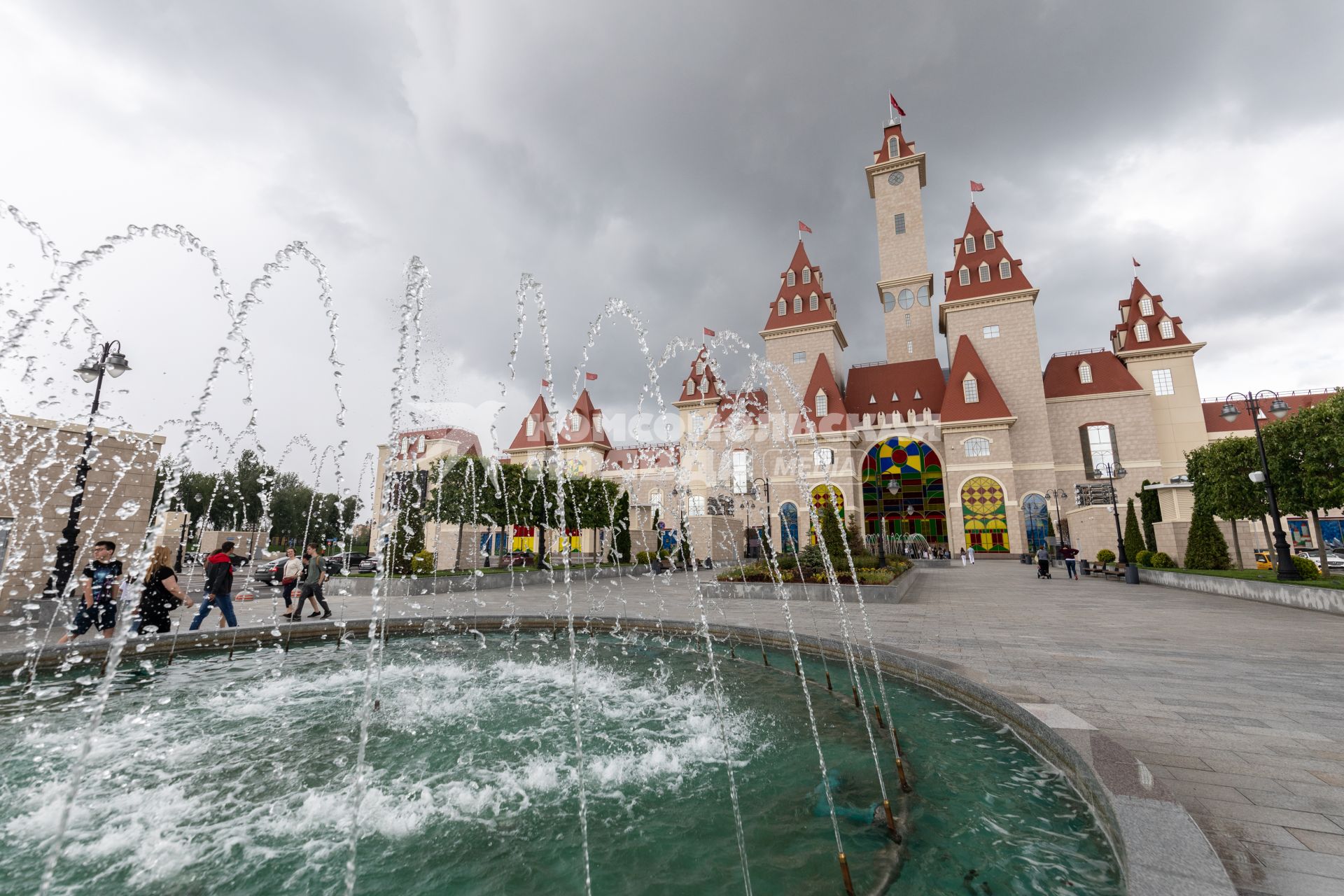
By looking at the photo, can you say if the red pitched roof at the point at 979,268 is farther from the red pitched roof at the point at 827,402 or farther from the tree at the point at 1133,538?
the tree at the point at 1133,538

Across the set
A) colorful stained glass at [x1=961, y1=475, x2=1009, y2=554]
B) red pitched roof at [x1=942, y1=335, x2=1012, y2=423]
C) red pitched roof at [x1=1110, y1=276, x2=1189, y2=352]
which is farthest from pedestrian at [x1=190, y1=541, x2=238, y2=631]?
red pitched roof at [x1=1110, y1=276, x2=1189, y2=352]

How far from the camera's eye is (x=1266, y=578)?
14062 millimetres

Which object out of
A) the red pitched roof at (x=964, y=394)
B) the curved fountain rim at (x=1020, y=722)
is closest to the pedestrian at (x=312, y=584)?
the curved fountain rim at (x=1020, y=722)

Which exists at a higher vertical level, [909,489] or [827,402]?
[827,402]

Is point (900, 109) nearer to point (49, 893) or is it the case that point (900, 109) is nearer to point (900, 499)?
point (900, 499)

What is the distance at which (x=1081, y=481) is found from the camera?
3816cm

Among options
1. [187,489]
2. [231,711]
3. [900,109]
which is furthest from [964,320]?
[187,489]

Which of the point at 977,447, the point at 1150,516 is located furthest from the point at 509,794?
the point at 977,447

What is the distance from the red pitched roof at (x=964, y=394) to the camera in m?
39.0

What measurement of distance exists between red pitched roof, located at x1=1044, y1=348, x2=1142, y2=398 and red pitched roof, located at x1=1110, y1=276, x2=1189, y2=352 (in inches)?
72.0

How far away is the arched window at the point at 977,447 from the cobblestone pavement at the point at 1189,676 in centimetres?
2491

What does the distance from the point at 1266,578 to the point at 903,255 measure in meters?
39.0

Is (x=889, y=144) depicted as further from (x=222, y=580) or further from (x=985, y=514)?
(x=222, y=580)

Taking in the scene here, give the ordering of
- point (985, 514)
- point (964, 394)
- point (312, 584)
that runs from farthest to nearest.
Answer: point (964, 394) → point (985, 514) → point (312, 584)
